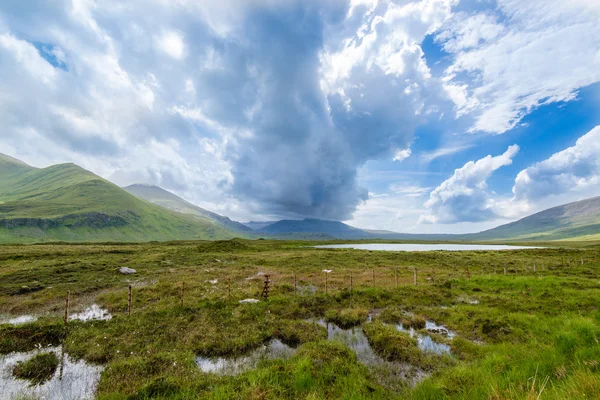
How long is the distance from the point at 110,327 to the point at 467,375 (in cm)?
2121

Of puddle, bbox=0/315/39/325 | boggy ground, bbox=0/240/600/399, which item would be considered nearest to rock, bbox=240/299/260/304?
boggy ground, bbox=0/240/600/399

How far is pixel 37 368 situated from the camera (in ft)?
41.3

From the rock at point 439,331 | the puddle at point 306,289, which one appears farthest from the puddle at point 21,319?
the rock at point 439,331

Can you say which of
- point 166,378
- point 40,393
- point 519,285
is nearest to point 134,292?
point 40,393

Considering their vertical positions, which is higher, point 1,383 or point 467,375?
point 467,375

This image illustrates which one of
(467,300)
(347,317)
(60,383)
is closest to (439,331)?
(347,317)

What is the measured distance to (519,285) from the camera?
89.2 feet

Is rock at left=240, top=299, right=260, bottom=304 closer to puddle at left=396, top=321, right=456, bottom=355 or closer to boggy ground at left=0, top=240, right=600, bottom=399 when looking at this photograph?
boggy ground at left=0, top=240, right=600, bottom=399

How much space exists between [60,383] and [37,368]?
2361mm

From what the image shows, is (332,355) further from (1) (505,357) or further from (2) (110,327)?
(2) (110,327)

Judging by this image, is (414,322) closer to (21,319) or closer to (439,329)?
(439,329)

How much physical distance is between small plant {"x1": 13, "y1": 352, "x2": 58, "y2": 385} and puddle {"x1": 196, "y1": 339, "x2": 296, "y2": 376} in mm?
7014

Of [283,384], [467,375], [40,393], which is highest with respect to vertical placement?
[467,375]

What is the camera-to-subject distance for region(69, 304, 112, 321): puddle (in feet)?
66.7
